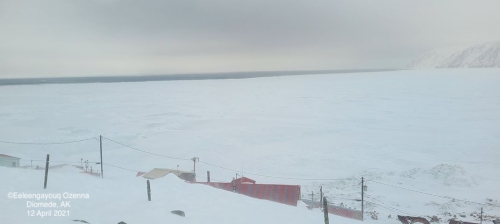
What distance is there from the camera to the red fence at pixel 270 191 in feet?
35.1

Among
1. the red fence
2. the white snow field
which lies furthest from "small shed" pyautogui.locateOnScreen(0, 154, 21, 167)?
the red fence

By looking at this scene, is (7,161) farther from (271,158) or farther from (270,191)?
(271,158)

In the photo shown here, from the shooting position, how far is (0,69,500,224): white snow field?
7.41 meters

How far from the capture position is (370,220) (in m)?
10.5

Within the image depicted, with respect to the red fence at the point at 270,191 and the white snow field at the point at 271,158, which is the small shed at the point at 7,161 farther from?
the red fence at the point at 270,191

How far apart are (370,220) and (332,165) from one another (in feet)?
18.1

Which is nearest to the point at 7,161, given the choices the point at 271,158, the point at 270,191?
the point at 270,191

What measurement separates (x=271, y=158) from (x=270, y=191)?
598cm

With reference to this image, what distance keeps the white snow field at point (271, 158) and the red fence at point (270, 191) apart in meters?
1.59

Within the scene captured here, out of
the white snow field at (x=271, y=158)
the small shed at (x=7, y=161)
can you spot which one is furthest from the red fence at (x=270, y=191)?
the small shed at (x=7, y=161)

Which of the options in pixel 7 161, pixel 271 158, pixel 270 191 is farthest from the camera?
pixel 271 158

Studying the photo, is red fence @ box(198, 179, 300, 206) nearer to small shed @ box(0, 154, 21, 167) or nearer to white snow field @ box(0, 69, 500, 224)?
white snow field @ box(0, 69, 500, 224)

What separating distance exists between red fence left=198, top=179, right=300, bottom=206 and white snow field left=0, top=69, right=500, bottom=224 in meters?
1.59

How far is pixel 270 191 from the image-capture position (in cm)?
1110
